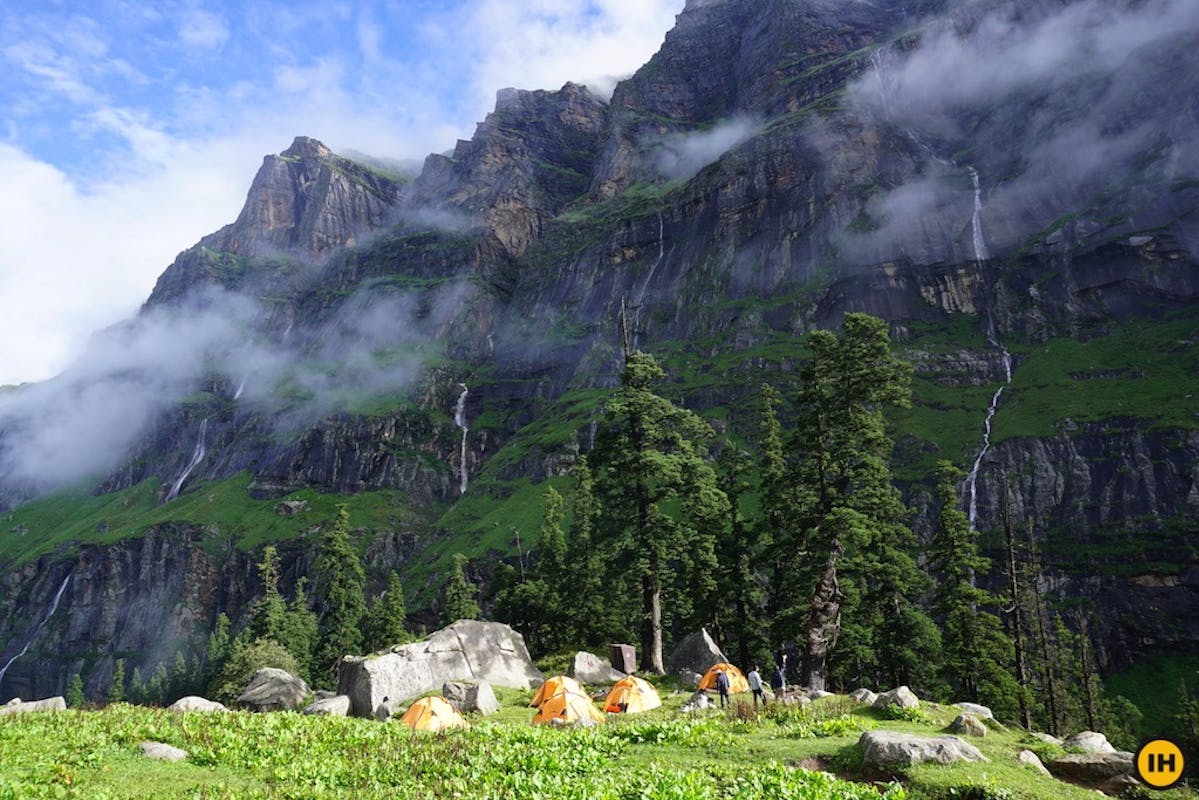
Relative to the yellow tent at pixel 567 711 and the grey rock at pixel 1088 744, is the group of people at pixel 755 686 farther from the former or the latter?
the grey rock at pixel 1088 744

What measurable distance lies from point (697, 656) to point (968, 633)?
18836 mm

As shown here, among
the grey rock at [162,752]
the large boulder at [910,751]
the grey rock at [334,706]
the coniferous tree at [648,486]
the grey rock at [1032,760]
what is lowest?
the grey rock at [334,706]

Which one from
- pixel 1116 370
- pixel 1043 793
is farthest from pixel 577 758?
pixel 1116 370

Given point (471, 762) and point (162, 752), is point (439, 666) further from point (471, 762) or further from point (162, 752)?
point (471, 762)

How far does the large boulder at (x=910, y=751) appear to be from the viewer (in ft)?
55.9

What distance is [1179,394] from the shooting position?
433 feet

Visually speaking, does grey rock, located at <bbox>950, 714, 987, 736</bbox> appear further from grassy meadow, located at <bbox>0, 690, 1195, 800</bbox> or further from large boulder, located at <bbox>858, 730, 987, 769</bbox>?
large boulder, located at <bbox>858, 730, 987, 769</bbox>

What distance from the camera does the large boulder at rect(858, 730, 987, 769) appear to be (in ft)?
55.9

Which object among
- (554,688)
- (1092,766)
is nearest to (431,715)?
(554,688)

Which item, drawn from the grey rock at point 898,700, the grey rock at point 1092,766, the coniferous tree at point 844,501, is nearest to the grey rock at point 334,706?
the coniferous tree at point 844,501

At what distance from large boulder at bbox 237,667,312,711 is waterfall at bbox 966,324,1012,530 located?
96.4 m

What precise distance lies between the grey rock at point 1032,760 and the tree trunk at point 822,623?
18.7 meters

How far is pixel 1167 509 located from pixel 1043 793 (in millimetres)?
130298

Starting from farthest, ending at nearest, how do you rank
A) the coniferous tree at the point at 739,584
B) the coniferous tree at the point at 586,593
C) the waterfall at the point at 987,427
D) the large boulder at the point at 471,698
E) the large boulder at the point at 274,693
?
1. the waterfall at the point at 987,427
2. the coniferous tree at the point at 586,593
3. the coniferous tree at the point at 739,584
4. the large boulder at the point at 274,693
5. the large boulder at the point at 471,698
